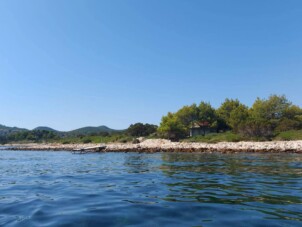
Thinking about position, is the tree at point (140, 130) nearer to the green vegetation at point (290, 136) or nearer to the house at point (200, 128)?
the house at point (200, 128)

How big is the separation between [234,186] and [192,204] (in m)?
4.36

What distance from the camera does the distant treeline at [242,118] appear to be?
2463 inches

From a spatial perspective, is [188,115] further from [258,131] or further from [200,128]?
[258,131]

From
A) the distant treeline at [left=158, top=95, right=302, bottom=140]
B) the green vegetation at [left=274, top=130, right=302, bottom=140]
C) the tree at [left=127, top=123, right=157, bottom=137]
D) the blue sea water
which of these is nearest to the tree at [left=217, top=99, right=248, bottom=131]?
the distant treeline at [left=158, top=95, right=302, bottom=140]

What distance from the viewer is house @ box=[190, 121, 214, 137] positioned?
86.8 m

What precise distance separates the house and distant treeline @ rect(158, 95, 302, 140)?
33 cm

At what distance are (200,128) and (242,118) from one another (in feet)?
47.6

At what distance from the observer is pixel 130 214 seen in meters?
8.21

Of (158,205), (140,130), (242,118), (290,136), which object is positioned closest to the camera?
(158,205)

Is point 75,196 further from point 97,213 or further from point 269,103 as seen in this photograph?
point 269,103

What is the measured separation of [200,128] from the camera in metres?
87.8

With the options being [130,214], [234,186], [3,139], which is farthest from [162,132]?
[3,139]

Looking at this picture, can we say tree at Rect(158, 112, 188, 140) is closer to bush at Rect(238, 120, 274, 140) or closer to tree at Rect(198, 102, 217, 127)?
tree at Rect(198, 102, 217, 127)

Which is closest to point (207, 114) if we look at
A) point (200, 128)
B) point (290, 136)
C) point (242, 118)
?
point (200, 128)
